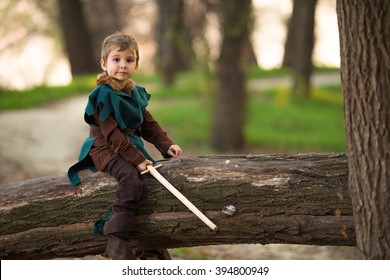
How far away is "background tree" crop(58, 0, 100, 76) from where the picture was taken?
55.7 ft

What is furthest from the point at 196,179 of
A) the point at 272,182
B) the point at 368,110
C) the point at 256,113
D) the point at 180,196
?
the point at 256,113

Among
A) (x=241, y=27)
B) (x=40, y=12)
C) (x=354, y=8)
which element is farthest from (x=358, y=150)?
(x=40, y=12)

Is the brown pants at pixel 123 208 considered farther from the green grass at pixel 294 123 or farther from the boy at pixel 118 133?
the green grass at pixel 294 123

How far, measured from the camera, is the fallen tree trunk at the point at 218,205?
378 centimetres

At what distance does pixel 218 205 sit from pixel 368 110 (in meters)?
1.11

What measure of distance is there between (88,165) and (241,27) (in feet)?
22.3

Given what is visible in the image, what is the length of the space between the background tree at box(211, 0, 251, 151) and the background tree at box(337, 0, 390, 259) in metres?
7.08

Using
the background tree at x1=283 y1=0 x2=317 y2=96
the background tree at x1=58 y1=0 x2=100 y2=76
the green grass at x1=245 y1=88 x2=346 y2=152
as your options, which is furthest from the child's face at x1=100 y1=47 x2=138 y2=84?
the background tree at x1=58 y1=0 x2=100 y2=76

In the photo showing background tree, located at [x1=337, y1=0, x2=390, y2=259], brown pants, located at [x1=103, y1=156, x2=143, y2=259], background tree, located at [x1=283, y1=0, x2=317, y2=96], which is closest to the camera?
background tree, located at [x1=337, y1=0, x2=390, y2=259]

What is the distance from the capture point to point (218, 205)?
3.81 metres

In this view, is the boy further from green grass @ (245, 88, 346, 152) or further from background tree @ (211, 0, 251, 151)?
green grass @ (245, 88, 346, 152)

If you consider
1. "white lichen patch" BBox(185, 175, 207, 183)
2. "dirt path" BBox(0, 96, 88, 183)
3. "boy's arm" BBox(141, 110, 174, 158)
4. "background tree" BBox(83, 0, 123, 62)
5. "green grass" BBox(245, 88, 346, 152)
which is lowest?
"green grass" BBox(245, 88, 346, 152)

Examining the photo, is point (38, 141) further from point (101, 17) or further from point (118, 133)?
point (101, 17)

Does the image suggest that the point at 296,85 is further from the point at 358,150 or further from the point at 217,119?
the point at 358,150
